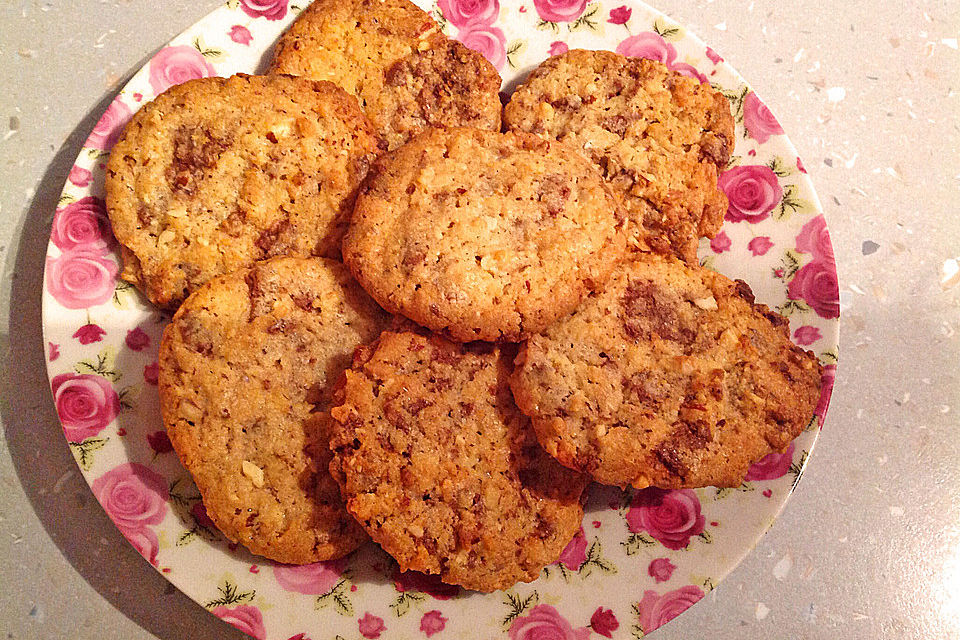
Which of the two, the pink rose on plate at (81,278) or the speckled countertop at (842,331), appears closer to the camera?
the pink rose on plate at (81,278)

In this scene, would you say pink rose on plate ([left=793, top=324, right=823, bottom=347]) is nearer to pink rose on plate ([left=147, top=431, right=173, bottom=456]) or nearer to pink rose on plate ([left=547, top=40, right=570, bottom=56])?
pink rose on plate ([left=547, top=40, right=570, bottom=56])

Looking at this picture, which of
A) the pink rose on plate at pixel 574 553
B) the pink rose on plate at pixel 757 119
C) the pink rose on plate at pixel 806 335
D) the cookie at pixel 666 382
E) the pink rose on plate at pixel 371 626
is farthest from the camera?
the pink rose on plate at pixel 757 119

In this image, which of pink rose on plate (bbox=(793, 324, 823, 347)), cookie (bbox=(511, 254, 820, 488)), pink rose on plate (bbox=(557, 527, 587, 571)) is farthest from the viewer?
pink rose on plate (bbox=(793, 324, 823, 347))

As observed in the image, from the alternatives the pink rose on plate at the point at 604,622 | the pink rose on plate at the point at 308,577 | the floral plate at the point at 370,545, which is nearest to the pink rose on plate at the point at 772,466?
the floral plate at the point at 370,545

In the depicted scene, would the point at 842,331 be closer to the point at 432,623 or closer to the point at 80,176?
the point at 432,623

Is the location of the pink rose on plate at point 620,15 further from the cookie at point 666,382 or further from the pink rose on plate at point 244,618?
the pink rose on plate at point 244,618

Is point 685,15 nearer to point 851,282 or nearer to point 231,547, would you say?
point 851,282

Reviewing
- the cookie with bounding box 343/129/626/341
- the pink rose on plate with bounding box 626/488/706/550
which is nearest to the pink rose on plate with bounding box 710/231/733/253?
the cookie with bounding box 343/129/626/341

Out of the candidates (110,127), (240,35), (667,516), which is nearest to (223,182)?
(110,127)
